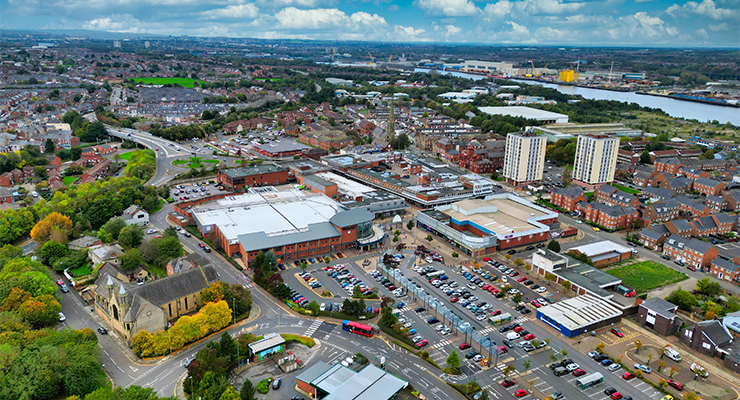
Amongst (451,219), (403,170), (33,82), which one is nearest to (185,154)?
(403,170)

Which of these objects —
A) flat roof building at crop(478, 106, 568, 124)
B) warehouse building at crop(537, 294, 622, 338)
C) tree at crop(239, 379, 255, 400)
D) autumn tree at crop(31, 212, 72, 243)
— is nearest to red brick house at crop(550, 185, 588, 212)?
warehouse building at crop(537, 294, 622, 338)

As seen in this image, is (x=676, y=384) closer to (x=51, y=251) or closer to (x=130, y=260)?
(x=130, y=260)

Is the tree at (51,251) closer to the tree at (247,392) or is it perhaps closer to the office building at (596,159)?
the tree at (247,392)

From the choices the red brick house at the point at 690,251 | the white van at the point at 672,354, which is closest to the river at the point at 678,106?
the red brick house at the point at 690,251

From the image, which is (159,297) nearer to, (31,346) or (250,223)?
(31,346)

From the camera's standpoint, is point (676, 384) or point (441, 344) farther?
point (441, 344)

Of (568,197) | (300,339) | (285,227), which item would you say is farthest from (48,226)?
(568,197)
